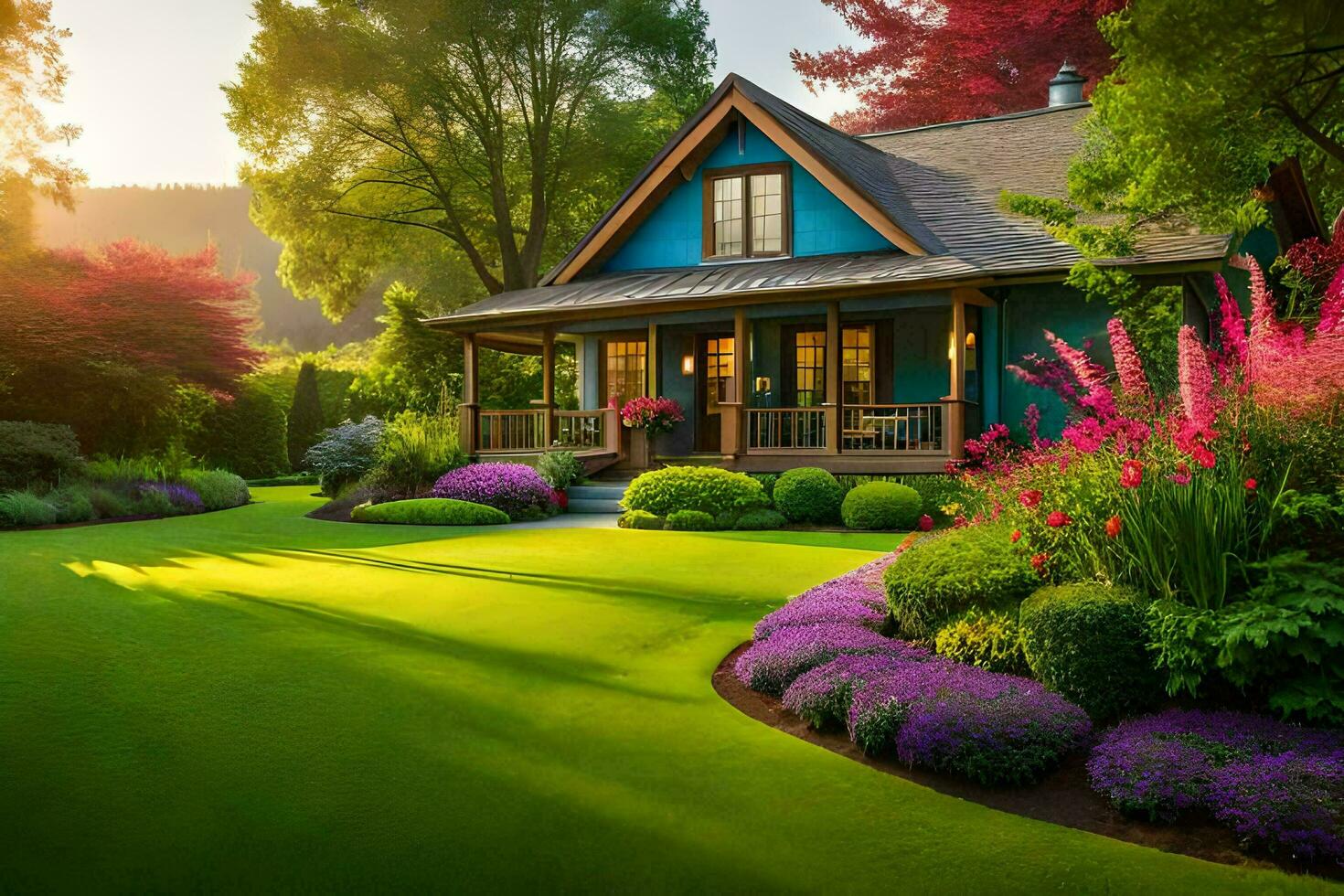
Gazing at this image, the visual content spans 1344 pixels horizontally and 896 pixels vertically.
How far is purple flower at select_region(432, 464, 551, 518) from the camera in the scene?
16.7 m

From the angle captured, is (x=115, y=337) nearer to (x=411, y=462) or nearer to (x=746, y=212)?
(x=411, y=462)

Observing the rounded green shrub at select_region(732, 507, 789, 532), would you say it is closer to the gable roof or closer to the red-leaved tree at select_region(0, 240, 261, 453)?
the gable roof

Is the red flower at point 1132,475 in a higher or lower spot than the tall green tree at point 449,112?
lower

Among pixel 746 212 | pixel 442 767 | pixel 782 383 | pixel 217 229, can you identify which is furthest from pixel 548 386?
pixel 217 229

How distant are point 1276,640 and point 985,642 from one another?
165 centimetres

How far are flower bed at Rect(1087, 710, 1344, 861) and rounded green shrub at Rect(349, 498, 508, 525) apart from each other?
1221cm

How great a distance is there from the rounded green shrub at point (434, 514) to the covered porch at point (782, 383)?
3.83 meters

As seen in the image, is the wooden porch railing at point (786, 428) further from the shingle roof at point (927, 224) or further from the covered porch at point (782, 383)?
the shingle roof at point (927, 224)

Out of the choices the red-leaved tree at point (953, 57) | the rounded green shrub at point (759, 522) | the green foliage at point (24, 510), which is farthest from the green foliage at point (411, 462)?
the red-leaved tree at point (953, 57)

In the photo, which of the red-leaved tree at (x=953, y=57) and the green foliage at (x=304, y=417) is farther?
the red-leaved tree at (x=953, y=57)

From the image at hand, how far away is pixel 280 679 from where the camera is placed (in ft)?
19.7

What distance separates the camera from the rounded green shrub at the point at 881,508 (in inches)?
577

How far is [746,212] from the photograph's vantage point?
20.5m

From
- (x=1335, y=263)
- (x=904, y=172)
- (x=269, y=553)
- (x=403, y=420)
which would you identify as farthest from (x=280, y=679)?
(x=904, y=172)
